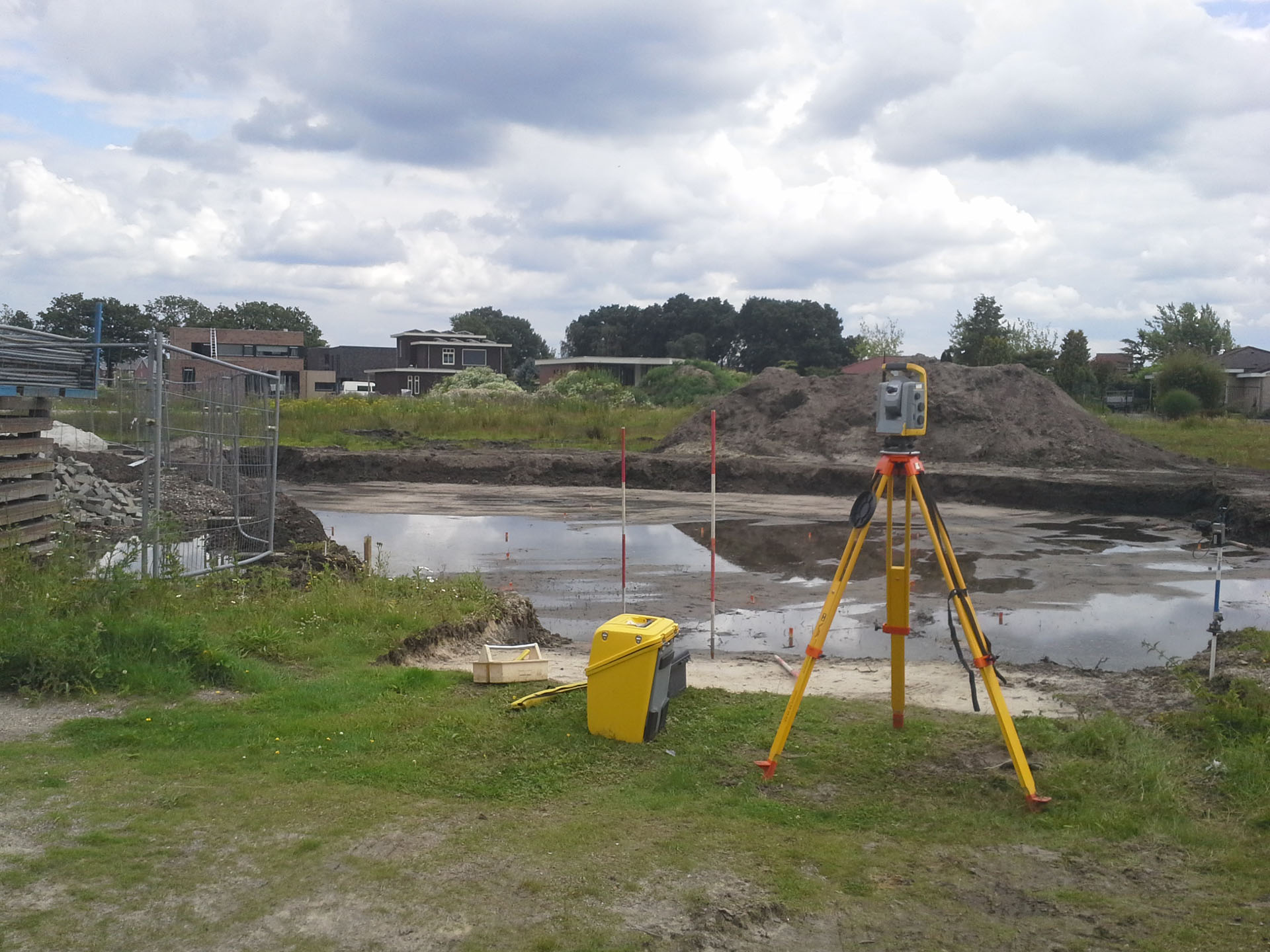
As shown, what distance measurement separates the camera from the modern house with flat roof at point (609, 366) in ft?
315

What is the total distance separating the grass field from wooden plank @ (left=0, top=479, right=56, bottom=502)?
284cm

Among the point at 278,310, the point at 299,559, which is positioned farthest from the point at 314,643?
the point at 278,310

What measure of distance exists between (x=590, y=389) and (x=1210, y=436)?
3307cm

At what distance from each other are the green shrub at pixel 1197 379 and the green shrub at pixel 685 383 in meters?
24.5

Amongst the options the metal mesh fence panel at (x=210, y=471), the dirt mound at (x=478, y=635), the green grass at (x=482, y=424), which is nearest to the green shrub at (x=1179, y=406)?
the green grass at (x=482, y=424)

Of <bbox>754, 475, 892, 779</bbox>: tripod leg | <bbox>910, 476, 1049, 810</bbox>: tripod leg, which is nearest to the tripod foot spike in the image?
<bbox>910, 476, 1049, 810</bbox>: tripod leg

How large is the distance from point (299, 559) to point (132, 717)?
256 inches

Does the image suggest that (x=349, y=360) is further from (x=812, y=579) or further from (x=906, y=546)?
(x=906, y=546)

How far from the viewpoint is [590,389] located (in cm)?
6362

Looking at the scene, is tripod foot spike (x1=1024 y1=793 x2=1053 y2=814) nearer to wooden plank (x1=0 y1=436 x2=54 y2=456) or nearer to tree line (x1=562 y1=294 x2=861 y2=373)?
wooden plank (x1=0 y1=436 x2=54 y2=456)

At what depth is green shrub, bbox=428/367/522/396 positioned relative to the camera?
69562 millimetres

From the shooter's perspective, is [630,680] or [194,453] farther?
[194,453]

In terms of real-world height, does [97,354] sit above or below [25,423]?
above

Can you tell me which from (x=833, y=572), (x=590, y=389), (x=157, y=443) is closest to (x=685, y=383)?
(x=590, y=389)
